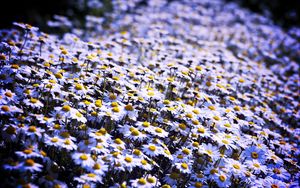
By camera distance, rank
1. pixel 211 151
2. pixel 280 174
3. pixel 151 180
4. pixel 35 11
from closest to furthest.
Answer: pixel 151 180, pixel 211 151, pixel 280 174, pixel 35 11

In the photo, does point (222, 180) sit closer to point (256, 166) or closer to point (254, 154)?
point (256, 166)

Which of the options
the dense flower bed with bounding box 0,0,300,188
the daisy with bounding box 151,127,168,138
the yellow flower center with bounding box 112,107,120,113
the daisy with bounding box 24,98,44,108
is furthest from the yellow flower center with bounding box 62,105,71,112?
the daisy with bounding box 151,127,168,138

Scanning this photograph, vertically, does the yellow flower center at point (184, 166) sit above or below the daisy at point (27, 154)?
above

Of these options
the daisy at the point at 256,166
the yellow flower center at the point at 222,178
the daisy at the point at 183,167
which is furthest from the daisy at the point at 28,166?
the daisy at the point at 256,166

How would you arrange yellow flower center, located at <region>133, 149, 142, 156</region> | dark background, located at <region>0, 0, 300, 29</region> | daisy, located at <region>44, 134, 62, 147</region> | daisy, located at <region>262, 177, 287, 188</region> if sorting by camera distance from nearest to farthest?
daisy, located at <region>44, 134, 62, 147</region>, yellow flower center, located at <region>133, 149, 142, 156</region>, daisy, located at <region>262, 177, 287, 188</region>, dark background, located at <region>0, 0, 300, 29</region>

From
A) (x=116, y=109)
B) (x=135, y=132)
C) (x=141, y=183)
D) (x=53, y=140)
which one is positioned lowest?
(x=141, y=183)

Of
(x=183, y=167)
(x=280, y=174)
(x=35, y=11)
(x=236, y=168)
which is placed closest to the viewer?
(x=183, y=167)

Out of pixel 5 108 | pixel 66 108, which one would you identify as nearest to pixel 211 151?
pixel 66 108

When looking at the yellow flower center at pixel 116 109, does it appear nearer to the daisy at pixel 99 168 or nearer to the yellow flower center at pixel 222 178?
the daisy at pixel 99 168

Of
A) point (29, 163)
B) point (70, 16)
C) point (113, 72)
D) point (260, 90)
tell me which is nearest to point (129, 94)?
point (113, 72)

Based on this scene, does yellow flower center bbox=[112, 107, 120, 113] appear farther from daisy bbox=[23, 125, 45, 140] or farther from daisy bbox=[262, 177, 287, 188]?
daisy bbox=[262, 177, 287, 188]

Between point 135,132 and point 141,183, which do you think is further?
point 135,132
